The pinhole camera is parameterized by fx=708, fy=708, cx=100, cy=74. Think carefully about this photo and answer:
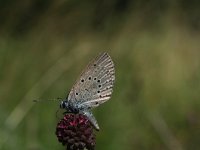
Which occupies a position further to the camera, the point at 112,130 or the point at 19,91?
the point at 19,91

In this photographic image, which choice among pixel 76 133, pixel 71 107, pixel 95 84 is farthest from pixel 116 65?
pixel 76 133

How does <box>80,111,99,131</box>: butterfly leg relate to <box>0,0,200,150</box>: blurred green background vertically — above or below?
above

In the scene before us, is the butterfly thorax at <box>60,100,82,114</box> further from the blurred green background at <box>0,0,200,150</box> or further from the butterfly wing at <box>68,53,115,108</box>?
the blurred green background at <box>0,0,200,150</box>

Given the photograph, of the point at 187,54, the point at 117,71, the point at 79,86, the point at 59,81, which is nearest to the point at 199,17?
the point at 187,54

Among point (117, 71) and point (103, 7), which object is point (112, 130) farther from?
point (103, 7)

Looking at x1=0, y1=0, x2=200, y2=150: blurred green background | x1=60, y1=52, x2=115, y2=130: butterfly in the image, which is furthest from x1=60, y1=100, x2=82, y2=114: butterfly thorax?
x1=0, y1=0, x2=200, y2=150: blurred green background

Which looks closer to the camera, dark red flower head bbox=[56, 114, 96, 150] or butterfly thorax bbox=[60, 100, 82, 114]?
dark red flower head bbox=[56, 114, 96, 150]

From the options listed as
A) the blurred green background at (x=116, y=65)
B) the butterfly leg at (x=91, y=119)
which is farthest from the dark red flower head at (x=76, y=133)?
the blurred green background at (x=116, y=65)
